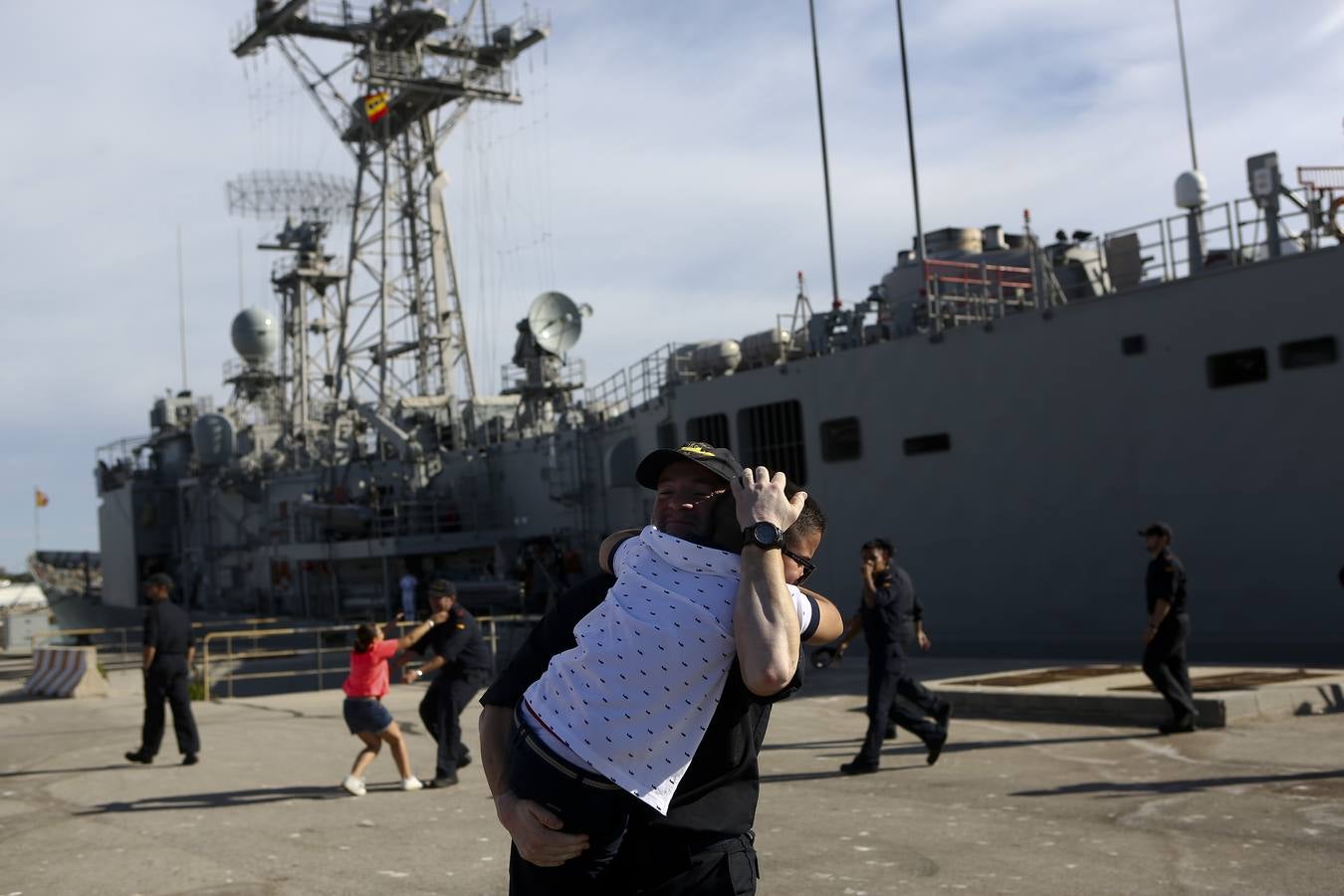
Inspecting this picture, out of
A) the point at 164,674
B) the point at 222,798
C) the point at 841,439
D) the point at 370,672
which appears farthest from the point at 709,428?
the point at 222,798

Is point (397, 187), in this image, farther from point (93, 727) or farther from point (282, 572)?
point (93, 727)

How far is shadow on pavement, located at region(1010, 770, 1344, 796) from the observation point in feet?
25.3

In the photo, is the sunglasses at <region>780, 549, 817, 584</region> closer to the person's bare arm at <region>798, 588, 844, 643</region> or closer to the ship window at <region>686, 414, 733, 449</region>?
the person's bare arm at <region>798, 588, 844, 643</region>

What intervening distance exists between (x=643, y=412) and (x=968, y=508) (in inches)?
356

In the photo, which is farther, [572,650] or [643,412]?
[643,412]

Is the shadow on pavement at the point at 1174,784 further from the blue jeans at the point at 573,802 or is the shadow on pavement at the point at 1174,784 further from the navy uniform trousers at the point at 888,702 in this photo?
the blue jeans at the point at 573,802

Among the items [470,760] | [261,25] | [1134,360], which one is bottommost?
[470,760]

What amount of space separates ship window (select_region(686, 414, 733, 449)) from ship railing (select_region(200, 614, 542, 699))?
174 inches

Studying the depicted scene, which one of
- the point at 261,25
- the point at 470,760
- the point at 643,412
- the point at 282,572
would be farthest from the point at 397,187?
the point at 470,760

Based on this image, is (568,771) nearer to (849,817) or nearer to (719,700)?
(719,700)

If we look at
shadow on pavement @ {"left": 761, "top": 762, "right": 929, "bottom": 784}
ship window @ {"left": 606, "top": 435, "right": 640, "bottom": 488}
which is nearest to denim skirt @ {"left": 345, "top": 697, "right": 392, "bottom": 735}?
shadow on pavement @ {"left": 761, "top": 762, "right": 929, "bottom": 784}

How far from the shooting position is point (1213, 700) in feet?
32.7

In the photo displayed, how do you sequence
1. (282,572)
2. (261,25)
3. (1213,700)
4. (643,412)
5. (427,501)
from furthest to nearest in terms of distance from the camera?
1. (261,25)
2. (282,572)
3. (427,501)
4. (643,412)
5. (1213,700)

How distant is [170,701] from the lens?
34.2 ft
